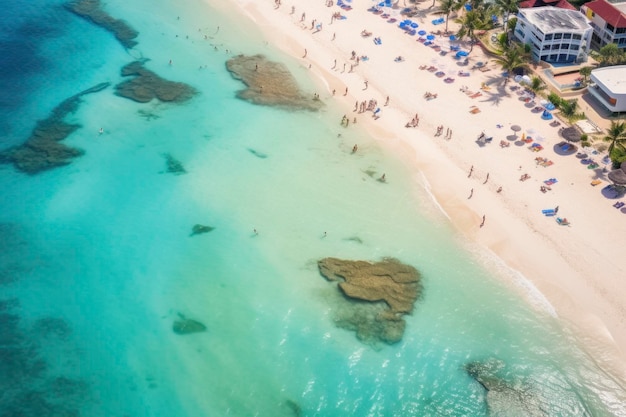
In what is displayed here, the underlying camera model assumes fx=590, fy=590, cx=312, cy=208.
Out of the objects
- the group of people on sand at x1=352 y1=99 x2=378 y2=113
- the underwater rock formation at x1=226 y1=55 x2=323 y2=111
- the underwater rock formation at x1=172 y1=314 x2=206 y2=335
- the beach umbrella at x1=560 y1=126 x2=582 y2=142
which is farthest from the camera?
the underwater rock formation at x1=226 y1=55 x2=323 y2=111

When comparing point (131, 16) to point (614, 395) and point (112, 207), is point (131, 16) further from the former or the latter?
point (614, 395)

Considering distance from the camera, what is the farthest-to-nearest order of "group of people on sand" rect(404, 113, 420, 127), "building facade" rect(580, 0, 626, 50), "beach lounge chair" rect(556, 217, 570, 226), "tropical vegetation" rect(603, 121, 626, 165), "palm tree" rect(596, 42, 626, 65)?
1. "building facade" rect(580, 0, 626, 50)
2. "palm tree" rect(596, 42, 626, 65)
3. "group of people on sand" rect(404, 113, 420, 127)
4. "tropical vegetation" rect(603, 121, 626, 165)
5. "beach lounge chair" rect(556, 217, 570, 226)

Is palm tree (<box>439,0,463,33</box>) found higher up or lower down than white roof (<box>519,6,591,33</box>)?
lower down

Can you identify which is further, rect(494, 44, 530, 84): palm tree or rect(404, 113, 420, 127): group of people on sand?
rect(494, 44, 530, 84): palm tree

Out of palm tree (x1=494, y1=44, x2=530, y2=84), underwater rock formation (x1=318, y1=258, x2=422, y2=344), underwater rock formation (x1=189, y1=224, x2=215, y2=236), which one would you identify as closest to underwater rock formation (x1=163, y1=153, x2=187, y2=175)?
underwater rock formation (x1=189, y1=224, x2=215, y2=236)

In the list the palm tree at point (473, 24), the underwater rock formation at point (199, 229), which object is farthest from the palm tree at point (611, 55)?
the underwater rock formation at point (199, 229)

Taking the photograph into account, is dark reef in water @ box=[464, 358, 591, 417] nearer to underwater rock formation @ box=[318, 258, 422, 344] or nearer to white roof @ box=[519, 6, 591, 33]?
underwater rock formation @ box=[318, 258, 422, 344]

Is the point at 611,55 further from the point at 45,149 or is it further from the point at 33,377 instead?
the point at 33,377
